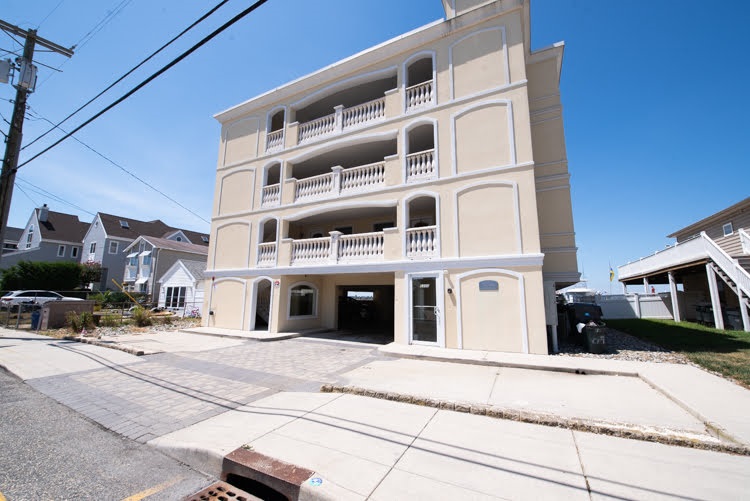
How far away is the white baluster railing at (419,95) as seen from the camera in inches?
478

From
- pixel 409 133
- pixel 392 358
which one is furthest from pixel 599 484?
pixel 409 133

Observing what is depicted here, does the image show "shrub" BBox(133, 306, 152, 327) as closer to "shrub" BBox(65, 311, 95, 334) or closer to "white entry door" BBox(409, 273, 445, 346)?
"shrub" BBox(65, 311, 95, 334)

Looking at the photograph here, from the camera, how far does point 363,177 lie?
13117 mm

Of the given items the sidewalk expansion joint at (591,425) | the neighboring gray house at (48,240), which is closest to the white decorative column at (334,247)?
the sidewalk expansion joint at (591,425)

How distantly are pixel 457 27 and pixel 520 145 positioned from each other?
18.1 ft

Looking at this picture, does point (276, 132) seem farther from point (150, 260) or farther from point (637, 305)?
point (637, 305)

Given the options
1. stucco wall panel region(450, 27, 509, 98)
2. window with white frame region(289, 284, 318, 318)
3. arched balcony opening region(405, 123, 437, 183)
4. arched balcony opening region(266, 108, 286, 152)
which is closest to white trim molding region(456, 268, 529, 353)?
arched balcony opening region(405, 123, 437, 183)

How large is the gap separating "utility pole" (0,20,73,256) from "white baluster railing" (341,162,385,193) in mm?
12958

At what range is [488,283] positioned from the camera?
9844 mm

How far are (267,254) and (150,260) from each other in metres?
23.4

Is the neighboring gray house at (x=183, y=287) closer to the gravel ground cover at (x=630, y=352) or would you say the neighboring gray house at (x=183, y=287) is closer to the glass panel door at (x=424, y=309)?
the glass panel door at (x=424, y=309)

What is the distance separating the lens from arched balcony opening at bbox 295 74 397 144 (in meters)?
13.6

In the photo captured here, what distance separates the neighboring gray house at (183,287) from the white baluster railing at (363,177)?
59.9 feet

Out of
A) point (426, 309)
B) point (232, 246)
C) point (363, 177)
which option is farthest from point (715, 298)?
point (232, 246)
